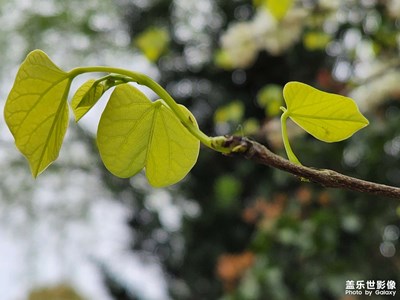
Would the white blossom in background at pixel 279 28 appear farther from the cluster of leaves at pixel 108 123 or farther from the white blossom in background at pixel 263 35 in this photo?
the cluster of leaves at pixel 108 123

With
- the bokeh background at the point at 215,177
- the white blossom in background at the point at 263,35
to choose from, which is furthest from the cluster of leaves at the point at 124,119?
the white blossom in background at the point at 263,35

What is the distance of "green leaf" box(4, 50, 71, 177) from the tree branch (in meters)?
0.04

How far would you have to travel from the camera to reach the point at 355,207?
2.41 feet

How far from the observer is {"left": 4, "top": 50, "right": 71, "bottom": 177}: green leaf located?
4.6 inches

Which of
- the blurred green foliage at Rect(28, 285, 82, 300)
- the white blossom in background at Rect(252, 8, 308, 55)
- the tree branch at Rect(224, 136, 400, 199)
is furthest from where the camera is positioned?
the blurred green foliage at Rect(28, 285, 82, 300)

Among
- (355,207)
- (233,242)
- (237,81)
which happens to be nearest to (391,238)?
(355,207)

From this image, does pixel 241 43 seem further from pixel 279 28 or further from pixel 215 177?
pixel 215 177

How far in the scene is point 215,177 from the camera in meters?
1.06

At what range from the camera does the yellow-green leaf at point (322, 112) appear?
0.43 ft

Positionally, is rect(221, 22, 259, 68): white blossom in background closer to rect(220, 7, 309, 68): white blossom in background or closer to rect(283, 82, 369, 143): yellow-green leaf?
rect(220, 7, 309, 68): white blossom in background

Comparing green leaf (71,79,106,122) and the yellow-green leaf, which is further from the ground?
green leaf (71,79,106,122)

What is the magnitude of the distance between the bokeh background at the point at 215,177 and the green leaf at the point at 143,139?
47 cm

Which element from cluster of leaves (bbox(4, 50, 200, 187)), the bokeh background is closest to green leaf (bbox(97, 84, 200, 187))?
cluster of leaves (bbox(4, 50, 200, 187))

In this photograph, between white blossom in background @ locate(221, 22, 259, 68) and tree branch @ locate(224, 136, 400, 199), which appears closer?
tree branch @ locate(224, 136, 400, 199)
